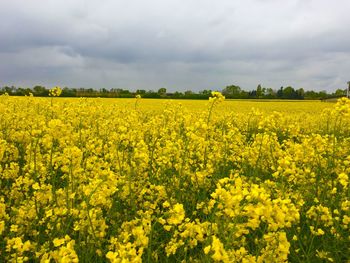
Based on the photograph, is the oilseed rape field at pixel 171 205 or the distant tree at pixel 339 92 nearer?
the oilseed rape field at pixel 171 205

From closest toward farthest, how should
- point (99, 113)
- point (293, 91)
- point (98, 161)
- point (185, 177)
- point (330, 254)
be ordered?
point (330, 254) < point (98, 161) < point (185, 177) < point (99, 113) < point (293, 91)

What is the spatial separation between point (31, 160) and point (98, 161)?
0.73 m

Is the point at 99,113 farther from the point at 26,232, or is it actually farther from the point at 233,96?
the point at 233,96

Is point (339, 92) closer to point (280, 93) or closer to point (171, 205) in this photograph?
point (280, 93)

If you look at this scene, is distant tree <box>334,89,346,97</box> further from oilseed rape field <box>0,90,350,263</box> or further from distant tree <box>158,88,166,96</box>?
oilseed rape field <box>0,90,350,263</box>

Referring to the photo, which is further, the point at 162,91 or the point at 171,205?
the point at 162,91

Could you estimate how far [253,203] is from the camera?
82.0 inches

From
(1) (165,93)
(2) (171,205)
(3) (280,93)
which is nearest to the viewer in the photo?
(2) (171,205)

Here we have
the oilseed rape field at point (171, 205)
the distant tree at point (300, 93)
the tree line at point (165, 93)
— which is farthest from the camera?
the distant tree at point (300, 93)

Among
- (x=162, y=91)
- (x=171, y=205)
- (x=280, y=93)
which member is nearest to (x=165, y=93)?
(x=162, y=91)

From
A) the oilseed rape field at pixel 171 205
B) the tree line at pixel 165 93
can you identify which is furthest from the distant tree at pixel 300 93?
the oilseed rape field at pixel 171 205

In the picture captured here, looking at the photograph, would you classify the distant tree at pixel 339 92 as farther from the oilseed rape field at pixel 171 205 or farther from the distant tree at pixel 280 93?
the oilseed rape field at pixel 171 205

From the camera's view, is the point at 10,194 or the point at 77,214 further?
the point at 10,194

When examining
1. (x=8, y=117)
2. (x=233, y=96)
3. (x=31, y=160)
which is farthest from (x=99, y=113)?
(x=233, y=96)
